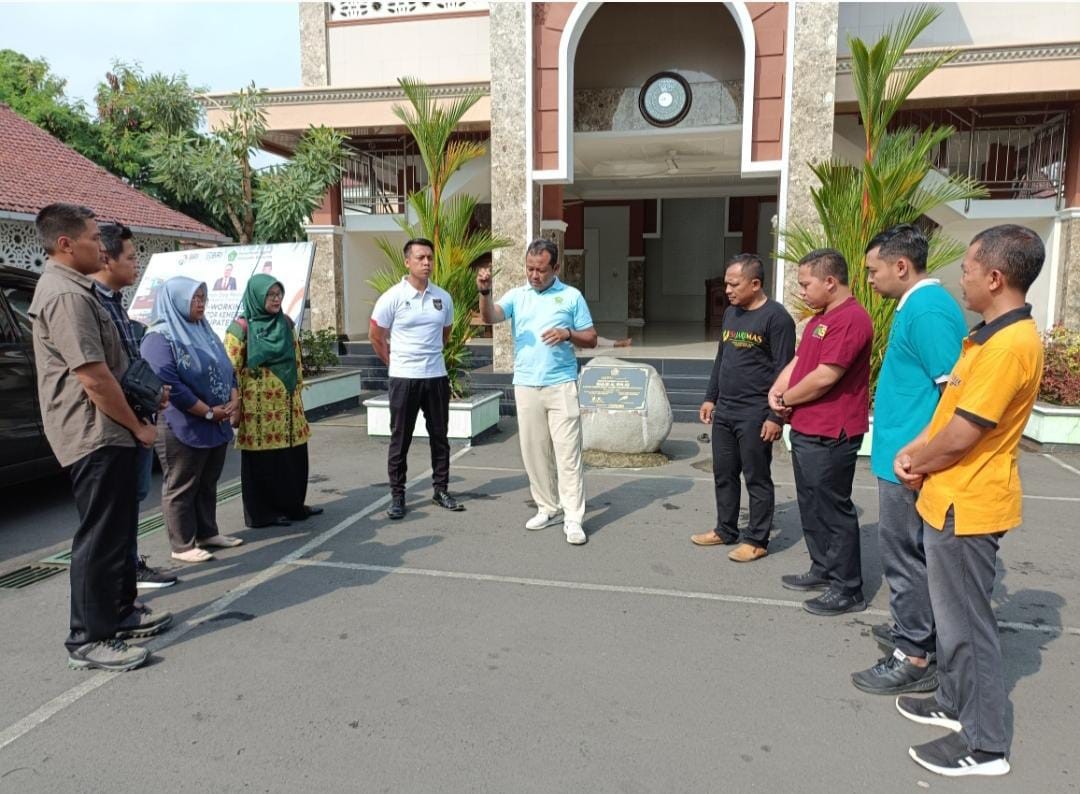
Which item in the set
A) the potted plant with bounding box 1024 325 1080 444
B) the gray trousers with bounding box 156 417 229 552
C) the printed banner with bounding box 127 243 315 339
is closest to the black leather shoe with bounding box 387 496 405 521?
the gray trousers with bounding box 156 417 229 552

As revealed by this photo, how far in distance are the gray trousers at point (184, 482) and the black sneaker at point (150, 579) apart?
12.2 inches

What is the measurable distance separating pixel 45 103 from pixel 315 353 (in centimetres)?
1465

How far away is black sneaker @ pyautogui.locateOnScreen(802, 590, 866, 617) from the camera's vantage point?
359 centimetres

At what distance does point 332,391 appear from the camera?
9281mm

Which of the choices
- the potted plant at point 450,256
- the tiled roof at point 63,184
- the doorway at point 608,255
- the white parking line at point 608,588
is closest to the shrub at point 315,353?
the potted plant at point 450,256

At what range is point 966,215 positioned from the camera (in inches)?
435

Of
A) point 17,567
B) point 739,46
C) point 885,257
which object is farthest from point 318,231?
point 885,257

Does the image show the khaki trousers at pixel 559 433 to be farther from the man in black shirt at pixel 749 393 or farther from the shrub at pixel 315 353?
the shrub at pixel 315 353

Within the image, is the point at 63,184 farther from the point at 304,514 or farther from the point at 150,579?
the point at 150,579

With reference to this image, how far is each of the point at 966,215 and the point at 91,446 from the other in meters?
11.8

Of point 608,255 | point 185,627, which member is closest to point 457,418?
point 185,627

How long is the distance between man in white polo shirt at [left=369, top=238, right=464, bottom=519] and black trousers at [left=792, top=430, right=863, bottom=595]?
262 centimetres

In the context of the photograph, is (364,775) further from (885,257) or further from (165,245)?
(165,245)

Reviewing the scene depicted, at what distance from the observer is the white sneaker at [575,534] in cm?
460
